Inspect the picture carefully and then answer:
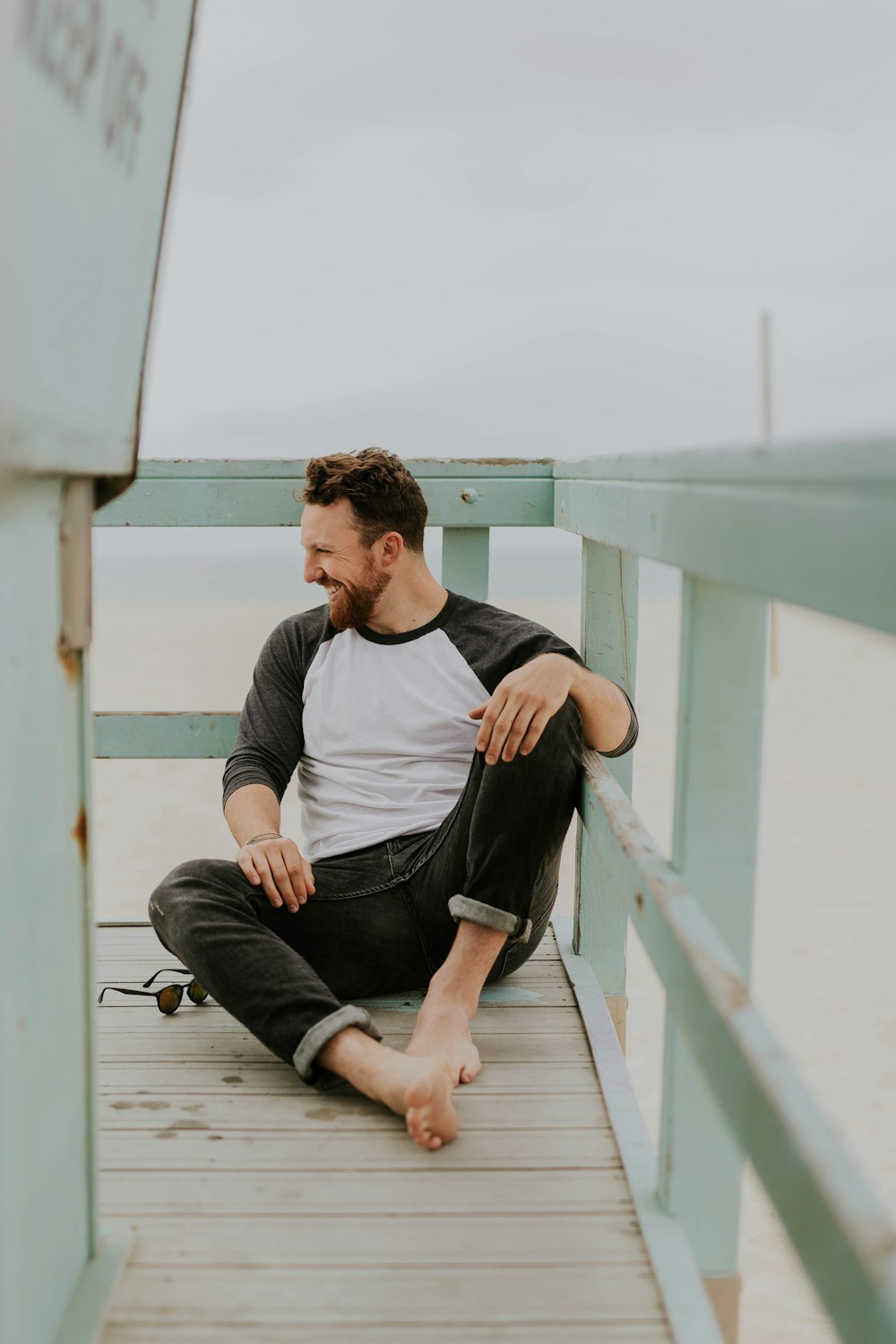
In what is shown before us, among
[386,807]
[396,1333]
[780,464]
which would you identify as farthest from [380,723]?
[780,464]

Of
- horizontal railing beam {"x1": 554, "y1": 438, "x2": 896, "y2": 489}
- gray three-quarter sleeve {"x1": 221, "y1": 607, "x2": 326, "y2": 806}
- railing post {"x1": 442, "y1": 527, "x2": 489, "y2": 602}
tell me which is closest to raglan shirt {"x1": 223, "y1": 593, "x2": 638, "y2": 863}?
gray three-quarter sleeve {"x1": 221, "y1": 607, "x2": 326, "y2": 806}

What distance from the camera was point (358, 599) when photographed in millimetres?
2230

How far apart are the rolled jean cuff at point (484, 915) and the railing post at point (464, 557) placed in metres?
0.96

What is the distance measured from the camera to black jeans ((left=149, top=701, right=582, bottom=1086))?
1729 millimetres

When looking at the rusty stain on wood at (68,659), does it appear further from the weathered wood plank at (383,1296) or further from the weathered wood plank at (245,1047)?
the weathered wood plank at (245,1047)

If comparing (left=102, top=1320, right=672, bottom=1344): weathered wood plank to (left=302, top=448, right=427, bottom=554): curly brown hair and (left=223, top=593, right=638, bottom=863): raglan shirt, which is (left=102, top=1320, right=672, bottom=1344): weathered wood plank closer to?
(left=223, top=593, right=638, bottom=863): raglan shirt

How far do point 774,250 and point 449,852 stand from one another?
65.5m

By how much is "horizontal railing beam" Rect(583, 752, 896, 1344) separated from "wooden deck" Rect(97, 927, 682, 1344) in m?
0.37

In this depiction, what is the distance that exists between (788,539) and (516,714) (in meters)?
0.98

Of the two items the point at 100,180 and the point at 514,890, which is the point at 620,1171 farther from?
the point at 100,180

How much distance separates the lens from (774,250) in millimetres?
60719

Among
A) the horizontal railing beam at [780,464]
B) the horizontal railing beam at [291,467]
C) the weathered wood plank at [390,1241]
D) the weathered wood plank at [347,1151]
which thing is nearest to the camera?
the horizontal railing beam at [780,464]

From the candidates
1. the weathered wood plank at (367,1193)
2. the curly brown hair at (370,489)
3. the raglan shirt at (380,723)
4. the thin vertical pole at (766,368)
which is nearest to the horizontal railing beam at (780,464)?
the raglan shirt at (380,723)

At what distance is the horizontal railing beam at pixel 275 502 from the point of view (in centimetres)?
255
